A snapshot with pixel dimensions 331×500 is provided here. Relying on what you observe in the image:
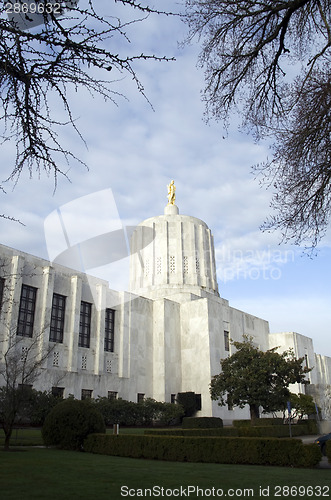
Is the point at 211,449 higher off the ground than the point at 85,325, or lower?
lower

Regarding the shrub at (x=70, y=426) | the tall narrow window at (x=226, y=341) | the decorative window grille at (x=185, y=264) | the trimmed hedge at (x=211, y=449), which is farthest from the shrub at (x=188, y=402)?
the trimmed hedge at (x=211, y=449)

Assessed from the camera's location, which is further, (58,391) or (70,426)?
(58,391)

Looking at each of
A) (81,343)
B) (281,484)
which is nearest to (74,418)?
(281,484)

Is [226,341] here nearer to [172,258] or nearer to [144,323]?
[144,323]

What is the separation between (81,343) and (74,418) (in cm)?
1791

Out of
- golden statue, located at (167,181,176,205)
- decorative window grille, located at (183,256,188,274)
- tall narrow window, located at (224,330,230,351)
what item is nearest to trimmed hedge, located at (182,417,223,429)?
tall narrow window, located at (224,330,230,351)

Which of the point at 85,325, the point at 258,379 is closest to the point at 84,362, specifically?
the point at 85,325

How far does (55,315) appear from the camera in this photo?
31.2 m

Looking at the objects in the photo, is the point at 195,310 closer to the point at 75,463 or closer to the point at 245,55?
the point at 75,463

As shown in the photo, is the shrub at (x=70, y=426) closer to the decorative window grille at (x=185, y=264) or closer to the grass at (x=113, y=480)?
the grass at (x=113, y=480)

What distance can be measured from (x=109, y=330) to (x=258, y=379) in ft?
46.5

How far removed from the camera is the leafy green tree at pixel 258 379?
26.4 m

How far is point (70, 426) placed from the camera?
Answer: 15.1 m

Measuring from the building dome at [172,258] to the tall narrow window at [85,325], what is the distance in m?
10.8
